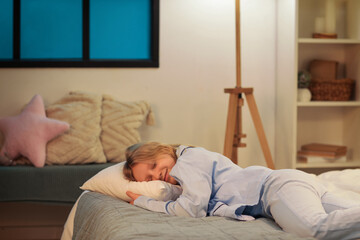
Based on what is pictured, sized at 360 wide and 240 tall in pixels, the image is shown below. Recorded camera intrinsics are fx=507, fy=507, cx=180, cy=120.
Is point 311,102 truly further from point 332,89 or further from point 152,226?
point 152,226

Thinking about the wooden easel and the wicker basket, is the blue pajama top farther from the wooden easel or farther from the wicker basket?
the wicker basket

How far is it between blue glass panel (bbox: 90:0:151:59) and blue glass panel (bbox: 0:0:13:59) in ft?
1.88

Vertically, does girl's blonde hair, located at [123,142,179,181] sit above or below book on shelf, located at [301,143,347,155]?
above

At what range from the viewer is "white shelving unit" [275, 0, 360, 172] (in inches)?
140

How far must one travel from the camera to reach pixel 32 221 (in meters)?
3.45

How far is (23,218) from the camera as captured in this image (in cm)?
344

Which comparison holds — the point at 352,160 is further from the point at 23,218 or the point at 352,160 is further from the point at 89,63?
the point at 23,218

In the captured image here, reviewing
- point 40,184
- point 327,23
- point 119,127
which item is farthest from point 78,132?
point 327,23

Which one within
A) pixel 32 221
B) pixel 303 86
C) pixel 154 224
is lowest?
pixel 32 221

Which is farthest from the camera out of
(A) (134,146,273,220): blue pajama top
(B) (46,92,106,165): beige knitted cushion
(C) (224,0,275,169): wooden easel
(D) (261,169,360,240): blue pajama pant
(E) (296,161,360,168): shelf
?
(E) (296,161,360,168): shelf

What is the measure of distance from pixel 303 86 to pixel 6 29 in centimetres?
218

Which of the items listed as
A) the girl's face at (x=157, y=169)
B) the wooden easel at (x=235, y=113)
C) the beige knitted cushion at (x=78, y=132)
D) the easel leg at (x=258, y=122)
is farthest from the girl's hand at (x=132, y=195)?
the easel leg at (x=258, y=122)

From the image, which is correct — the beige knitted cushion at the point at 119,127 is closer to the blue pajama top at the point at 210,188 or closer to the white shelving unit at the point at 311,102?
the white shelving unit at the point at 311,102

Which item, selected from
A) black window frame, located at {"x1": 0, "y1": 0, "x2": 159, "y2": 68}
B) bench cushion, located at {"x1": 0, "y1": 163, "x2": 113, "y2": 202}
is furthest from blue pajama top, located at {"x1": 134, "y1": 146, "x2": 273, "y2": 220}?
black window frame, located at {"x1": 0, "y1": 0, "x2": 159, "y2": 68}
